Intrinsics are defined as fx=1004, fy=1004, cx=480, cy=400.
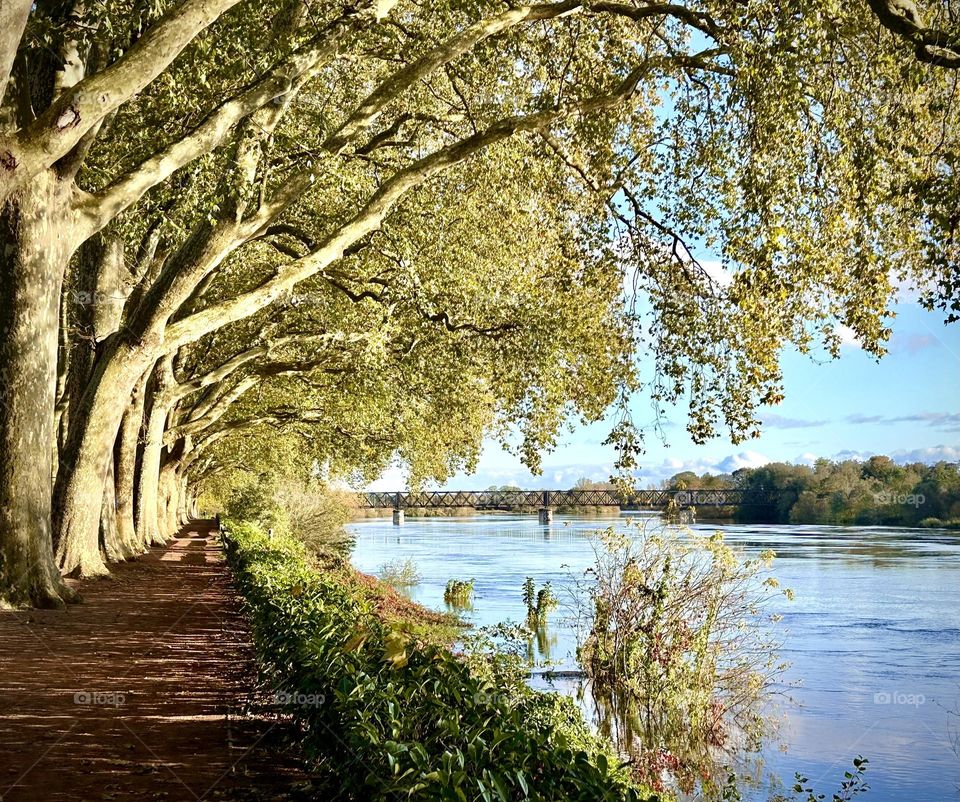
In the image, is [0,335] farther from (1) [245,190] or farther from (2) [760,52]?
(2) [760,52]

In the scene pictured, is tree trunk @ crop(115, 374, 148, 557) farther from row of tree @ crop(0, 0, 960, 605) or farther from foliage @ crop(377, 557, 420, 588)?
foliage @ crop(377, 557, 420, 588)

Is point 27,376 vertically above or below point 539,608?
above

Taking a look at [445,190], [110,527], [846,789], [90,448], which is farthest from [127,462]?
[846,789]

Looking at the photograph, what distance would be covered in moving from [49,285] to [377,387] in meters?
13.3

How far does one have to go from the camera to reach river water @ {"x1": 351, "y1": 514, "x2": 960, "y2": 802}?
44.4ft

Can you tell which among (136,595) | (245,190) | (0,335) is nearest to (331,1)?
(245,190)

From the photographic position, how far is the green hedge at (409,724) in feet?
12.4

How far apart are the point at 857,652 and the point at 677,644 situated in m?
8.54

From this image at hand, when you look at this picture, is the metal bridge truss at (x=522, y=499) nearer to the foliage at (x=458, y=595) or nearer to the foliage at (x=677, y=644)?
the foliage at (x=458, y=595)

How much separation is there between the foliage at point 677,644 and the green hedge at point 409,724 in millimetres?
6773

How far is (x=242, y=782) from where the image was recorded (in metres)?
6.04

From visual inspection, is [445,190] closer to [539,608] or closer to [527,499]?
[539,608]

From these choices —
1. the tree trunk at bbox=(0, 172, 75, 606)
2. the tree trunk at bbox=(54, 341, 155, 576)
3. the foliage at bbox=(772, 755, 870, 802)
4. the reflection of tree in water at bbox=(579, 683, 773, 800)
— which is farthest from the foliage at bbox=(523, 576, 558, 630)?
the tree trunk at bbox=(0, 172, 75, 606)

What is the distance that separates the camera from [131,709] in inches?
315
